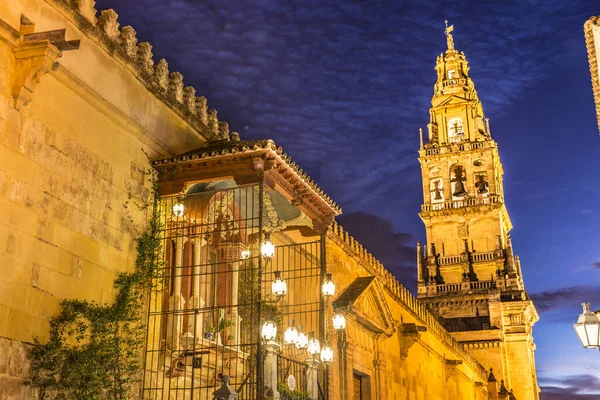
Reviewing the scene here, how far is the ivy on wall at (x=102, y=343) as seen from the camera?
8.38 m

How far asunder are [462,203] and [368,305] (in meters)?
25.1

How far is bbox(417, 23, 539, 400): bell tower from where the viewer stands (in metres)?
36.7

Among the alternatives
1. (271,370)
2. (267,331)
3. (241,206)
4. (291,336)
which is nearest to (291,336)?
(291,336)

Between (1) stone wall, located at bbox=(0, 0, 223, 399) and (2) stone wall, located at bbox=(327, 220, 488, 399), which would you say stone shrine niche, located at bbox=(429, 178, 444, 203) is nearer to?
(2) stone wall, located at bbox=(327, 220, 488, 399)

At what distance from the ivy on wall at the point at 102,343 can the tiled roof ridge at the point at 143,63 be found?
2.10m

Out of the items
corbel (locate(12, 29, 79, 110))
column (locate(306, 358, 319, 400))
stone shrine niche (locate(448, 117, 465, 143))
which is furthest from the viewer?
stone shrine niche (locate(448, 117, 465, 143))

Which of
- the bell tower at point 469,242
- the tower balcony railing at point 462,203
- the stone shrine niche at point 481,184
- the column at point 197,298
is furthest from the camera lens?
the stone shrine niche at point 481,184

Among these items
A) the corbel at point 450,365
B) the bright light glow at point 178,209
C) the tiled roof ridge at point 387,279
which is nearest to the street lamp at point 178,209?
the bright light glow at point 178,209

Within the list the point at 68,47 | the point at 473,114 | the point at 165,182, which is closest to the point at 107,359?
the point at 165,182

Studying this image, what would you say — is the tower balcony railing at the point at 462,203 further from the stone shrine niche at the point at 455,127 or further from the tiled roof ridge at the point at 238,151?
the tiled roof ridge at the point at 238,151

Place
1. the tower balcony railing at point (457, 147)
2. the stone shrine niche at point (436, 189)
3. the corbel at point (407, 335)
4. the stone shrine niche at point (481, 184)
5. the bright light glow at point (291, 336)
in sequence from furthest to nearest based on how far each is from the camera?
1. the tower balcony railing at point (457, 147)
2. the stone shrine niche at point (436, 189)
3. the stone shrine niche at point (481, 184)
4. the corbel at point (407, 335)
5. the bright light glow at point (291, 336)

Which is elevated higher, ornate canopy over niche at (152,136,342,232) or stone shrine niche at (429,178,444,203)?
stone shrine niche at (429,178,444,203)

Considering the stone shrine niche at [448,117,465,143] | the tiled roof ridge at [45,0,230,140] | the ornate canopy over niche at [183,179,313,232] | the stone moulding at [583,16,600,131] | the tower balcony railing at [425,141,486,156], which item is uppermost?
the stone shrine niche at [448,117,465,143]

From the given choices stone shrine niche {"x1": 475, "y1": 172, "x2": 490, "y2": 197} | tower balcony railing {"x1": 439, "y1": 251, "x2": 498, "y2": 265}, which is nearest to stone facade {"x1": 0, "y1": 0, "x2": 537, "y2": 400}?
tower balcony railing {"x1": 439, "y1": 251, "x2": 498, "y2": 265}
